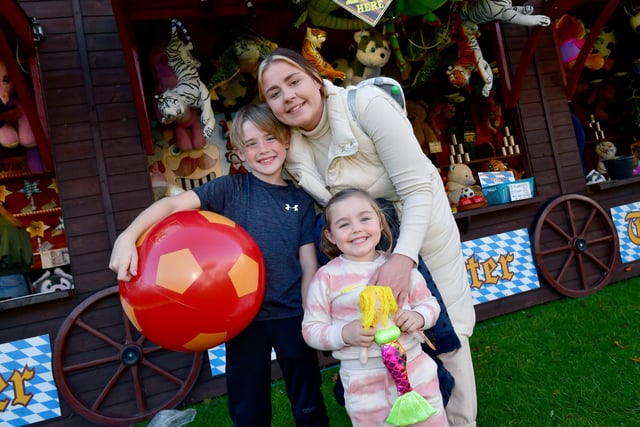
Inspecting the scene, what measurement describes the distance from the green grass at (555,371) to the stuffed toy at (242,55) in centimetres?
228

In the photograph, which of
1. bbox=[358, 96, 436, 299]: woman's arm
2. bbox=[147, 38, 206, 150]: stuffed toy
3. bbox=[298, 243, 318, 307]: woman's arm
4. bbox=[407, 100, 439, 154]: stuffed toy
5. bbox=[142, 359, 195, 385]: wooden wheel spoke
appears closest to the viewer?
bbox=[358, 96, 436, 299]: woman's arm

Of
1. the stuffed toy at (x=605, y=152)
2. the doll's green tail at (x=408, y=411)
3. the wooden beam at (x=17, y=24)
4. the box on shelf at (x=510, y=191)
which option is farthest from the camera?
the stuffed toy at (x=605, y=152)

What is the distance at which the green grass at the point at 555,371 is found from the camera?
2.05m

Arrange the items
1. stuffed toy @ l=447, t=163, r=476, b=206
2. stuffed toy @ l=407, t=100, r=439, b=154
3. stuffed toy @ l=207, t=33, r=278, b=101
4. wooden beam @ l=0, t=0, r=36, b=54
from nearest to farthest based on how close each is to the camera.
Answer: wooden beam @ l=0, t=0, r=36, b=54 → stuffed toy @ l=207, t=33, r=278, b=101 → stuffed toy @ l=447, t=163, r=476, b=206 → stuffed toy @ l=407, t=100, r=439, b=154

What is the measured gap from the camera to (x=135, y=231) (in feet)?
4.51

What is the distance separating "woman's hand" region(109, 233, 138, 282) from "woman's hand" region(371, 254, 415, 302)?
27.6 inches

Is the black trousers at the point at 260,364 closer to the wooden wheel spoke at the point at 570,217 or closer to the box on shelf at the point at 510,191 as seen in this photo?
the box on shelf at the point at 510,191

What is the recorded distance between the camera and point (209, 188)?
162 cm

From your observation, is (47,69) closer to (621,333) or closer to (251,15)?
(251,15)

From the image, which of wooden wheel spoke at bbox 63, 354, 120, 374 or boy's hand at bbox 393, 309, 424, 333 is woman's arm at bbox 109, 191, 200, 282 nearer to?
boy's hand at bbox 393, 309, 424, 333

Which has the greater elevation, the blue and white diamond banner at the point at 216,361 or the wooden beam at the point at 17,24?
the wooden beam at the point at 17,24

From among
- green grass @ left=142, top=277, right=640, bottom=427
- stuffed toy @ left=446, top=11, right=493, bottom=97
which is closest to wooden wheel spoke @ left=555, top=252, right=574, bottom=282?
green grass @ left=142, top=277, right=640, bottom=427

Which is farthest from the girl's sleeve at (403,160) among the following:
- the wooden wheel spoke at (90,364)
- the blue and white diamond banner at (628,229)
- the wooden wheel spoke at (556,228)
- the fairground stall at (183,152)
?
the blue and white diamond banner at (628,229)

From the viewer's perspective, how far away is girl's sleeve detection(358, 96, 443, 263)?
4.58ft
